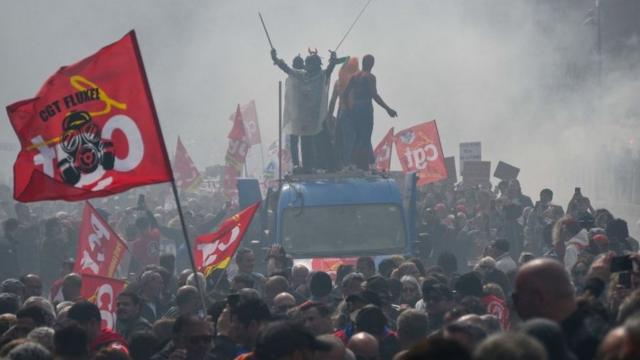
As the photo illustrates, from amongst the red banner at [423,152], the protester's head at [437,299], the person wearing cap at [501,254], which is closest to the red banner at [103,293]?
the protester's head at [437,299]

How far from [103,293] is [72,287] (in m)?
0.50

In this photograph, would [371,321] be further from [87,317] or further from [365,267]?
[365,267]

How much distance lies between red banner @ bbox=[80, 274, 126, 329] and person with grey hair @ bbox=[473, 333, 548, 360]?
23.0 ft

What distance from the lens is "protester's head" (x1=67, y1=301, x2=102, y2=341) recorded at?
7.36m

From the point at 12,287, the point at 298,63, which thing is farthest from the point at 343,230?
the point at 12,287

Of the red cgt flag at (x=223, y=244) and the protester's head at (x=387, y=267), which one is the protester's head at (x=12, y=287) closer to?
the red cgt flag at (x=223, y=244)

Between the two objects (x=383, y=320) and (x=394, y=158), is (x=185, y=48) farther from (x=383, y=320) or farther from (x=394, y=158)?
(x=383, y=320)

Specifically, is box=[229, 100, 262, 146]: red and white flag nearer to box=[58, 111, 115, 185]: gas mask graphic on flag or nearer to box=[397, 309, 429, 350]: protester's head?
box=[58, 111, 115, 185]: gas mask graphic on flag

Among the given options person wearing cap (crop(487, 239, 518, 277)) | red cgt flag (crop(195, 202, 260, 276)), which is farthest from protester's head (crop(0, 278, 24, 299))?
person wearing cap (crop(487, 239, 518, 277))

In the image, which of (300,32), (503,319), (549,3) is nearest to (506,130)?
(549,3)

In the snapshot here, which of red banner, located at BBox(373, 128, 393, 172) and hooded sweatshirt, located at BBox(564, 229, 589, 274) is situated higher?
red banner, located at BBox(373, 128, 393, 172)

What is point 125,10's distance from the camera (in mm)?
55500

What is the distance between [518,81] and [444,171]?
74.6 feet

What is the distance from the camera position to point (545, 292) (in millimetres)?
4926
